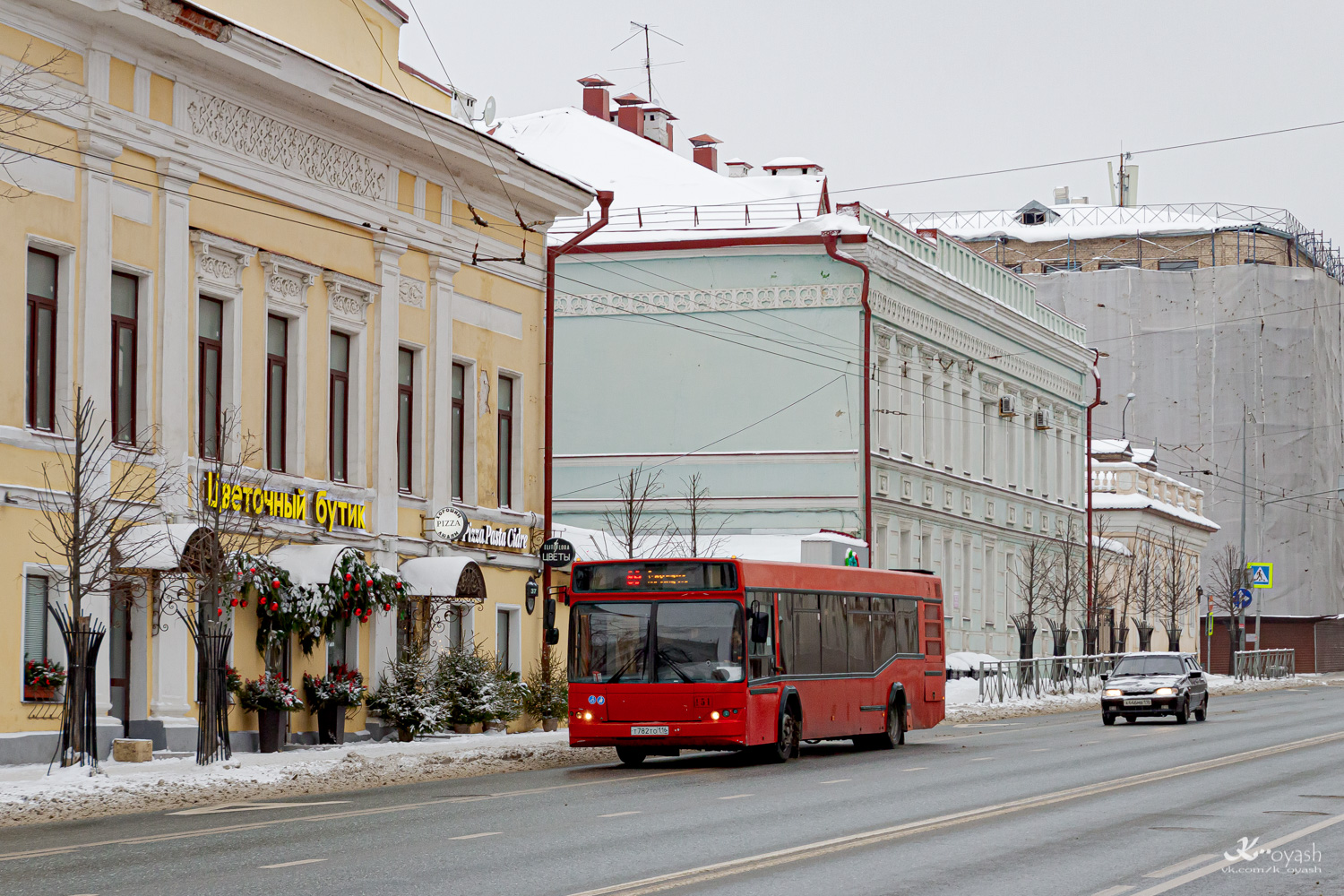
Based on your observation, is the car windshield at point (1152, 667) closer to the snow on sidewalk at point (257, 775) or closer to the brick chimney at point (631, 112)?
the snow on sidewalk at point (257, 775)

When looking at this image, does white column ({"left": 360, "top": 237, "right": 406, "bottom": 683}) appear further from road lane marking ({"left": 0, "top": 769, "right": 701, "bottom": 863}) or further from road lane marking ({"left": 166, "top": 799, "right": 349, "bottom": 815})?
road lane marking ({"left": 166, "top": 799, "right": 349, "bottom": 815})

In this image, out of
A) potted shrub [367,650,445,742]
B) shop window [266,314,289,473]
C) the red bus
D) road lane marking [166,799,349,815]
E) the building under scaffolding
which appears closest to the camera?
road lane marking [166,799,349,815]

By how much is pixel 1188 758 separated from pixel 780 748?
5395 millimetres

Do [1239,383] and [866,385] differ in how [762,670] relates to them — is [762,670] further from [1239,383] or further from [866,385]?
[1239,383]

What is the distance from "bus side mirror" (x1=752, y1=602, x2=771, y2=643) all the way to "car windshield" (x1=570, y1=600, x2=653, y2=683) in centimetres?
134

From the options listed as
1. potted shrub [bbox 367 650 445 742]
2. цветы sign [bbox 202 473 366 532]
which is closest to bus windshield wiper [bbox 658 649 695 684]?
цветы sign [bbox 202 473 366 532]

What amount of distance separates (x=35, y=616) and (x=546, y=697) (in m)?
12.1

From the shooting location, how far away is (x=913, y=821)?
655 inches

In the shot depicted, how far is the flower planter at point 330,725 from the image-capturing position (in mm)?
28578

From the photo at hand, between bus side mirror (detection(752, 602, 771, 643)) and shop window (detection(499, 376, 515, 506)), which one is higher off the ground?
shop window (detection(499, 376, 515, 506))

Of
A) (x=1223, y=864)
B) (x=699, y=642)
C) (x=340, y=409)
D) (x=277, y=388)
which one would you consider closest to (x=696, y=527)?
(x=340, y=409)

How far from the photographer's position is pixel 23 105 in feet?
76.7

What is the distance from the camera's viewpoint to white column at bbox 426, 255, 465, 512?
32.7 meters

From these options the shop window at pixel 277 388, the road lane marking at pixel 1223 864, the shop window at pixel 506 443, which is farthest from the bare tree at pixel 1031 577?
the road lane marking at pixel 1223 864
